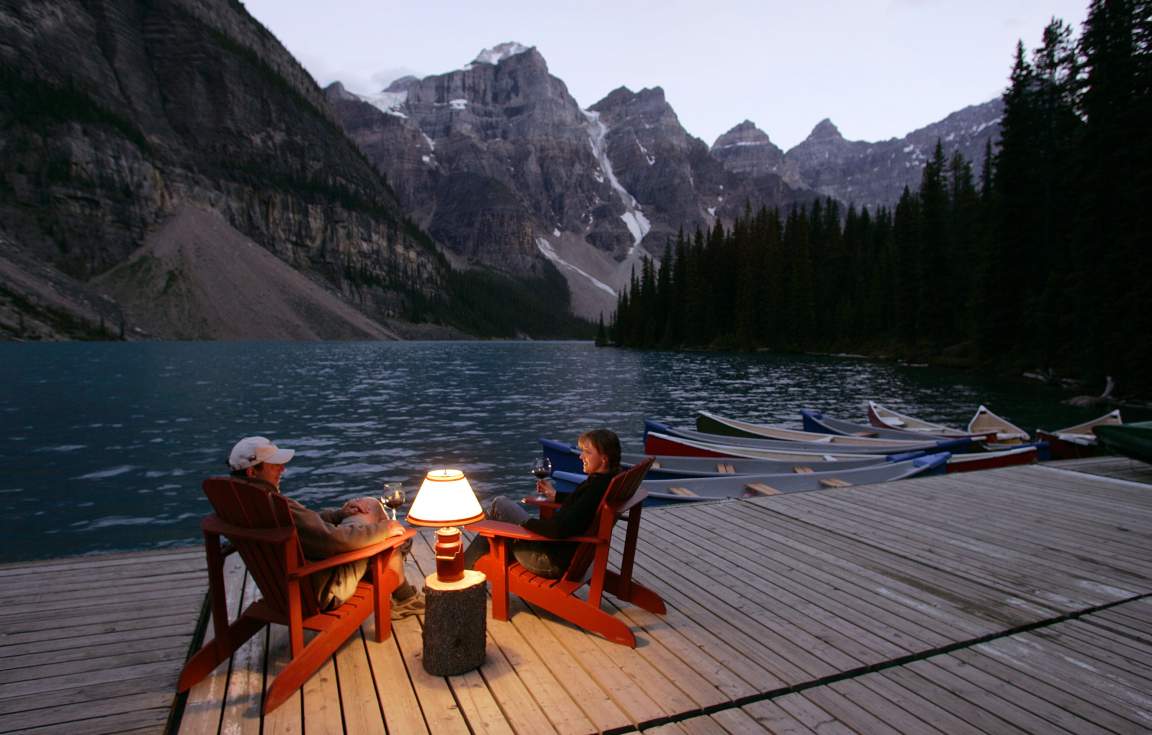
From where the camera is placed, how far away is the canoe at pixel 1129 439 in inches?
428

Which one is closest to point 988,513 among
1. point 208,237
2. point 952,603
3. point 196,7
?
point 952,603

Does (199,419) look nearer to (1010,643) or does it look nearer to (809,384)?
(1010,643)

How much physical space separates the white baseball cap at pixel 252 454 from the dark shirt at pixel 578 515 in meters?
1.91

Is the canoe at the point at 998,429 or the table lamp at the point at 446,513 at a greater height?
the table lamp at the point at 446,513

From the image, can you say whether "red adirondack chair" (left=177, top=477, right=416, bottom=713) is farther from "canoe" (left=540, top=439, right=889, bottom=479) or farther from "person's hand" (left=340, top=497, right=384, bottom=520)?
"canoe" (left=540, top=439, right=889, bottom=479)

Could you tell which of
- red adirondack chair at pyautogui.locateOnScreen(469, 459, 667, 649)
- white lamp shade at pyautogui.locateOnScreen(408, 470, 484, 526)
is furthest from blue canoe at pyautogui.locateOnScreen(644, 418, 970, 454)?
white lamp shade at pyautogui.locateOnScreen(408, 470, 484, 526)

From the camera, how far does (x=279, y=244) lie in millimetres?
171000

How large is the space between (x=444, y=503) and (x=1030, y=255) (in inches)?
2357

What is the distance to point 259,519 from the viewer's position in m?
3.82

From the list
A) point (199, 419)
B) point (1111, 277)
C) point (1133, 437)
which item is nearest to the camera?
point (1133, 437)

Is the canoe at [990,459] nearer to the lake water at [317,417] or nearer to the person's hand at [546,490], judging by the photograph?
the lake water at [317,417]

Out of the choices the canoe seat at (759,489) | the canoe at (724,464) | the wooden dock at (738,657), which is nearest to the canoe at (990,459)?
the canoe at (724,464)

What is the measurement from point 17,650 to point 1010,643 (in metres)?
7.54

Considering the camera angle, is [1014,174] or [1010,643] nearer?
[1010,643]
